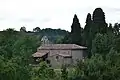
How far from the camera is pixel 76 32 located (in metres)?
58.2

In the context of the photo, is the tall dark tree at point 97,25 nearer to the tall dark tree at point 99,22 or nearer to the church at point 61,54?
the tall dark tree at point 99,22

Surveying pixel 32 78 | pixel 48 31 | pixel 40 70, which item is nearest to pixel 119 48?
pixel 40 70

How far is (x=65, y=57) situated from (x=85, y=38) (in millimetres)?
3839

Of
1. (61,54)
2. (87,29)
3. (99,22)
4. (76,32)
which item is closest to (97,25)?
(99,22)

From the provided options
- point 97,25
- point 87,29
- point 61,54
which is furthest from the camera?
point 87,29

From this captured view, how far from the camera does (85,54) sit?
186 feet

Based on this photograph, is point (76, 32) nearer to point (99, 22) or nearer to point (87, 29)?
point (87, 29)

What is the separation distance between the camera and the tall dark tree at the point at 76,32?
5819 cm

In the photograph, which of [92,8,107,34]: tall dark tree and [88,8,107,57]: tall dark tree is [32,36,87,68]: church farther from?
[92,8,107,34]: tall dark tree

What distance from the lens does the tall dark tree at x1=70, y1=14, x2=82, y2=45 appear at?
191 ft

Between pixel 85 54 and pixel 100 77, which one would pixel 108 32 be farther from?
pixel 100 77

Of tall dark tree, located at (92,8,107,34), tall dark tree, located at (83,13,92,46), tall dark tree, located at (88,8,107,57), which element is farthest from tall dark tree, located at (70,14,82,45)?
tall dark tree, located at (92,8,107,34)

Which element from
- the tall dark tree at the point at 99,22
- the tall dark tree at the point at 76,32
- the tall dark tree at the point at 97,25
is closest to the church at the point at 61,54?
the tall dark tree at the point at 76,32

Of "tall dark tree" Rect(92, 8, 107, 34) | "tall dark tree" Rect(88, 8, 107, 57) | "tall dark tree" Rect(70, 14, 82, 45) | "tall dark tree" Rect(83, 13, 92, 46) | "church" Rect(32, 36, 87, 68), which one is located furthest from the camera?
"tall dark tree" Rect(70, 14, 82, 45)
